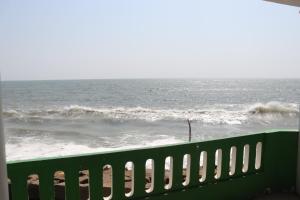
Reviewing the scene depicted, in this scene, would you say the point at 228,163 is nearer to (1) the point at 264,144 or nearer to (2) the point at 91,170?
(1) the point at 264,144

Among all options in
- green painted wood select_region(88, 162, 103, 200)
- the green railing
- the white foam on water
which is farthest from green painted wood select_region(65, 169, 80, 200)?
the white foam on water

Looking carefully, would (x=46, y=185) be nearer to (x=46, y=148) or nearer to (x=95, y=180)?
(x=95, y=180)

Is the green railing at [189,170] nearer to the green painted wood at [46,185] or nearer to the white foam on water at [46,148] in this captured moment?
the green painted wood at [46,185]

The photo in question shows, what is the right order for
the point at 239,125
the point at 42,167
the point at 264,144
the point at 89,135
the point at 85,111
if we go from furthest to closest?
the point at 85,111
the point at 239,125
the point at 89,135
the point at 264,144
the point at 42,167

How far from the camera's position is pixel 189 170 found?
308 cm

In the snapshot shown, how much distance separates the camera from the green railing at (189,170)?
2447 millimetres

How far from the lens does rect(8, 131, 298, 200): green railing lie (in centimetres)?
245

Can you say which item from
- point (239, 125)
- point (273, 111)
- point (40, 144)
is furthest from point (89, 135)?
point (273, 111)

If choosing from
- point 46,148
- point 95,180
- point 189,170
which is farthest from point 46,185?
point 46,148

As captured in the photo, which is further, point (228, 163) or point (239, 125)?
point (239, 125)

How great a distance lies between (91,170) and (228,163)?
1458 mm

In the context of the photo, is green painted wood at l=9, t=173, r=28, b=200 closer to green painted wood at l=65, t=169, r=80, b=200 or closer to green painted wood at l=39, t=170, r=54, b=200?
green painted wood at l=39, t=170, r=54, b=200

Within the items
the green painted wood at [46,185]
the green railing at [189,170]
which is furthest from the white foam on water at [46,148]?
the green painted wood at [46,185]

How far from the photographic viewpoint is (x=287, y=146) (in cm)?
360
